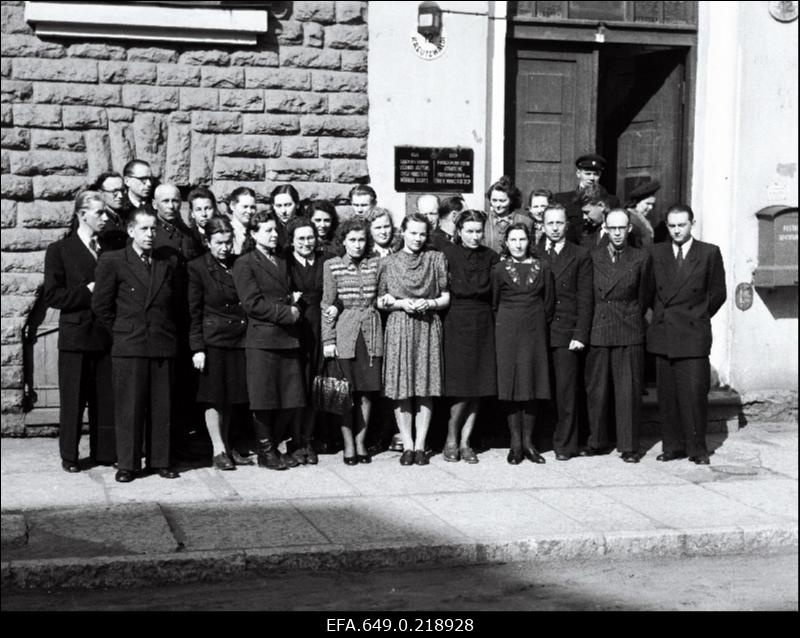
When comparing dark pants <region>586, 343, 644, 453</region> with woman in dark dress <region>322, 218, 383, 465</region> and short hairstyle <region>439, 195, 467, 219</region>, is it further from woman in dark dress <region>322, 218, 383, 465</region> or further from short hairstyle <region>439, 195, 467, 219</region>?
woman in dark dress <region>322, 218, 383, 465</region>

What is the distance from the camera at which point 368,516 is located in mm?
7984

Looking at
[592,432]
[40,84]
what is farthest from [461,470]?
[40,84]

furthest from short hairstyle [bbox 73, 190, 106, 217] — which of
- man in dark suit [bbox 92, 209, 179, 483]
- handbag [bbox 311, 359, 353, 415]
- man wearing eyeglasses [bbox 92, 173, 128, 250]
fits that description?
handbag [bbox 311, 359, 353, 415]

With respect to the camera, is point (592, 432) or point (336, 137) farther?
point (336, 137)

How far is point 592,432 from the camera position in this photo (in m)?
10.2

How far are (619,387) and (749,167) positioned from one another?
10.1 ft

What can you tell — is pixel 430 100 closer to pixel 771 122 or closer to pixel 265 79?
pixel 265 79

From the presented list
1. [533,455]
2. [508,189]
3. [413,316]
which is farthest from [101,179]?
[533,455]

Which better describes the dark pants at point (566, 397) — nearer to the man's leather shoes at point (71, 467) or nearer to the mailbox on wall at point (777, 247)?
the mailbox on wall at point (777, 247)

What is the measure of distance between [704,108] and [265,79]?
4.22 metres

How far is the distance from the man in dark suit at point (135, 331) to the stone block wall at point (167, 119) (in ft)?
6.28

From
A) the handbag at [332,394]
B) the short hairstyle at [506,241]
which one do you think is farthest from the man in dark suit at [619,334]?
the handbag at [332,394]

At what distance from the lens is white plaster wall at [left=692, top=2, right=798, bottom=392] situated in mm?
11977

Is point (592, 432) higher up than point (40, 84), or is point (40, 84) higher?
point (40, 84)
